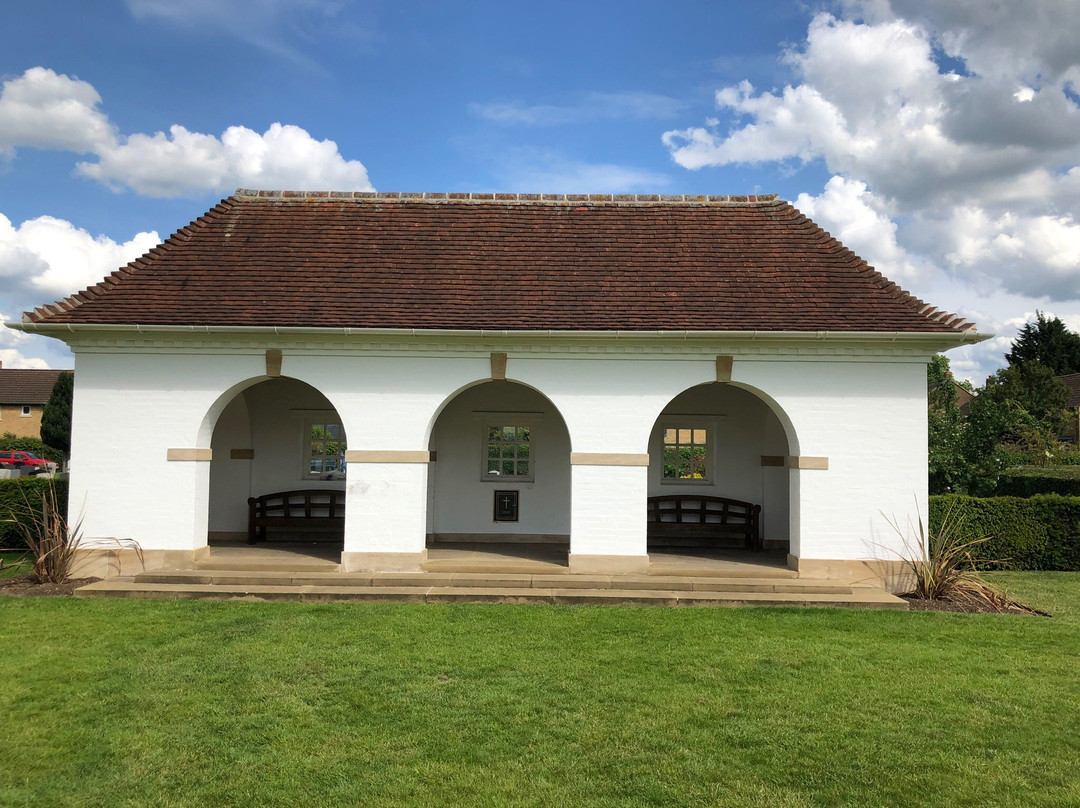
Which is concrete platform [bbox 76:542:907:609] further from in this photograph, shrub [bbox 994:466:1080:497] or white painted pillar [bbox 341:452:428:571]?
shrub [bbox 994:466:1080:497]

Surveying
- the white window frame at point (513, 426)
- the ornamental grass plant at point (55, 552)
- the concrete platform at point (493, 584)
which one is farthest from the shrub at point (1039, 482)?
the ornamental grass plant at point (55, 552)

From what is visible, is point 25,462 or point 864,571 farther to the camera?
point 25,462

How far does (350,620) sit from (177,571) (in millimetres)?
3622

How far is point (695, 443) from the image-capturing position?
14219 millimetres

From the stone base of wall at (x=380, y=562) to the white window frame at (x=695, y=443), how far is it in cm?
533

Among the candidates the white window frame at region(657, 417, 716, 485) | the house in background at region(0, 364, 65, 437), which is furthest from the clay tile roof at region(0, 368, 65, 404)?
the white window frame at region(657, 417, 716, 485)

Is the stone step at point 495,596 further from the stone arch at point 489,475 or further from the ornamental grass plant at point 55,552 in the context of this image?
the stone arch at point 489,475

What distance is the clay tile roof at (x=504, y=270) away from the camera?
1105cm

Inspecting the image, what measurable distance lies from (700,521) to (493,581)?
4921 mm

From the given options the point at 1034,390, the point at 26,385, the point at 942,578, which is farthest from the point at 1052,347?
the point at 26,385

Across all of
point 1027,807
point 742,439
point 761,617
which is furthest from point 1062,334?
point 1027,807

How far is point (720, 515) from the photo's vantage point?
541 inches

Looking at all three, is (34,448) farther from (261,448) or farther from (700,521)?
(700,521)

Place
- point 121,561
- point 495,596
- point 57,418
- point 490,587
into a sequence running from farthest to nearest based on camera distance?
point 57,418 < point 121,561 < point 490,587 < point 495,596
